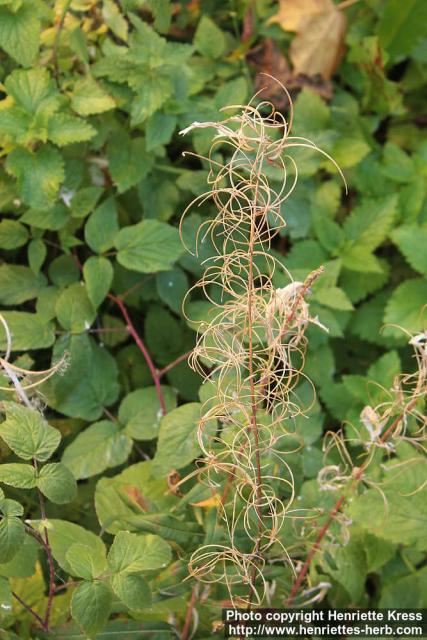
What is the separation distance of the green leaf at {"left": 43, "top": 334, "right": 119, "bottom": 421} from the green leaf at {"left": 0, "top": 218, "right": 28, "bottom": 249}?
0.64ft

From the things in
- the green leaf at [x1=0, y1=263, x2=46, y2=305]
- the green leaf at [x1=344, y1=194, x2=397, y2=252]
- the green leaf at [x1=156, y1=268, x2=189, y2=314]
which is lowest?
the green leaf at [x1=0, y1=263, x2=46, y2=305]

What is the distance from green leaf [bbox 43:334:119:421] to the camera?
48.9 inches

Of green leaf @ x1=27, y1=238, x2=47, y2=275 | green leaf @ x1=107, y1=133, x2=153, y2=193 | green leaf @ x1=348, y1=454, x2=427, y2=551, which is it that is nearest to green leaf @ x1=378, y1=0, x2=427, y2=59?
green leaf @ x1=107, y1=133, x2=153, y2=193

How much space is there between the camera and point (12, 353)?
1.28m

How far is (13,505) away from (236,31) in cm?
117

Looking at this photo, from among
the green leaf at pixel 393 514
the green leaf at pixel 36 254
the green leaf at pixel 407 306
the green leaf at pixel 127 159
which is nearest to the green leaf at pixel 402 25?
the green leaf at pixel 407 306

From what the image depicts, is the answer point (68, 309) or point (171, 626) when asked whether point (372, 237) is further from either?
point (171, 626)

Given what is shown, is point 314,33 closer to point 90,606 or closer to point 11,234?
point 11,234

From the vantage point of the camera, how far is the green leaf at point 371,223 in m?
1.54

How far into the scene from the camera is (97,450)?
→ 1.22 meters

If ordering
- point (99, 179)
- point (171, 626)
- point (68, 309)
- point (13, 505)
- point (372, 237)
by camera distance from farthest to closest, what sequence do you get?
1. point (372, 237)
2. point (99, 179)
3. point (68, 309)
4. point (171, 626)
5. point (13, 505)

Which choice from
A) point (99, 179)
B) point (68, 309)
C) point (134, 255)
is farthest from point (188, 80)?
point (68, 309)

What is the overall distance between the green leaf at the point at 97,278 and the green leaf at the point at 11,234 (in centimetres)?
14

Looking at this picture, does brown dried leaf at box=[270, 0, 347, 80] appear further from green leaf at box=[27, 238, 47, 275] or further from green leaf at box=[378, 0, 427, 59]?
green leaf at box=[27, 238, 47, 275]
